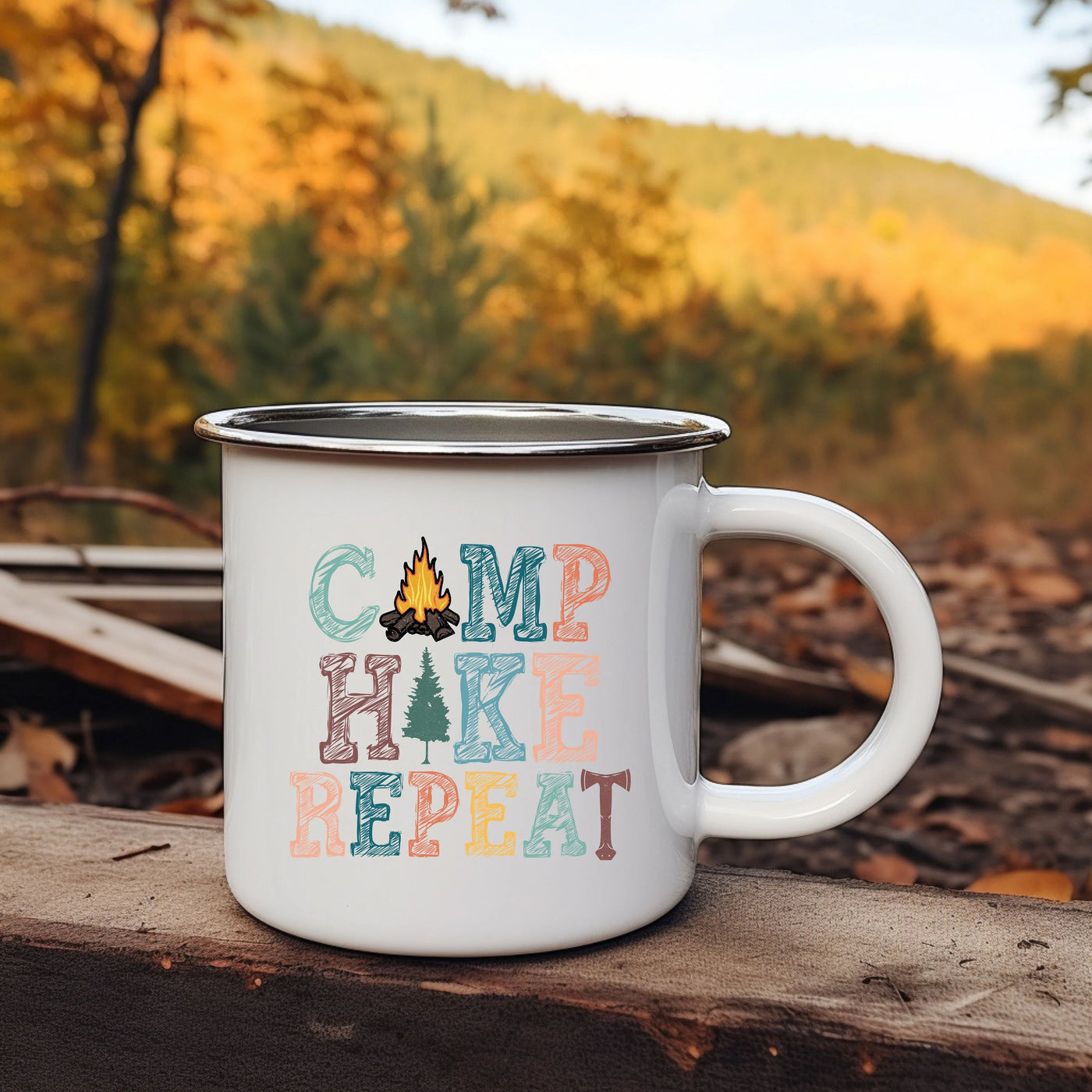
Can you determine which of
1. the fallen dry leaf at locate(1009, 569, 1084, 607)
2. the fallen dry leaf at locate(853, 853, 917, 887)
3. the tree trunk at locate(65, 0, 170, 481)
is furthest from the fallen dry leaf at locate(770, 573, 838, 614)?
the tree trunk at locate(65, 0, 170, 481)

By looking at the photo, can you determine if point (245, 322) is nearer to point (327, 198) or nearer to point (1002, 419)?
point (327, 198)

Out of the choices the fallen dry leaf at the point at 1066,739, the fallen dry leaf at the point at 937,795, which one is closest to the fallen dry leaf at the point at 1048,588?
the fallen dry leaf at the point at 1066,739

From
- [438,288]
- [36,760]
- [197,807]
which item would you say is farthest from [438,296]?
[197,807]

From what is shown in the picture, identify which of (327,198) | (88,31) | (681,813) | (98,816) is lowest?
(98,816)

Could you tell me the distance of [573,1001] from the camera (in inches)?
26.2

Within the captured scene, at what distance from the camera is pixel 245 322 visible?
14.9 feet

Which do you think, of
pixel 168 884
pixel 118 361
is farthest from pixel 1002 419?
pixel 168 884

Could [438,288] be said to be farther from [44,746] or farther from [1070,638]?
[44,746]

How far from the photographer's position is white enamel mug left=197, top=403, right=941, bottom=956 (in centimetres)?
63

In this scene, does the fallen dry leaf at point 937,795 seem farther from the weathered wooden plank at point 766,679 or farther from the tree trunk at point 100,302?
the tree trunk at point 100,302

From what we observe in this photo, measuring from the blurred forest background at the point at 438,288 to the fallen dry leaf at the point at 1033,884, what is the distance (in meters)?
3.36

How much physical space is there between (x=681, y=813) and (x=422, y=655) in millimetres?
205

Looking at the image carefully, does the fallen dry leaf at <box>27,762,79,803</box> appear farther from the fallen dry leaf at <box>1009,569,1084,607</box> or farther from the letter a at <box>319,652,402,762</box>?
the fallen dry leaf at <box>1009,569,1084,607</box>

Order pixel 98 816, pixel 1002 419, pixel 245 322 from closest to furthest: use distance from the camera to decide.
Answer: pixel 98 816, pixel 245 322, pixel 1002 419
